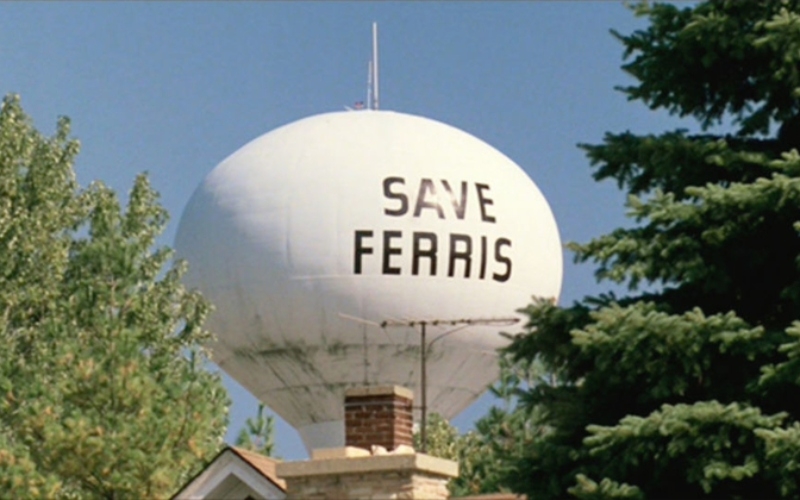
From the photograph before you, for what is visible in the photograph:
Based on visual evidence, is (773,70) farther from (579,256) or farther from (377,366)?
(377,366)

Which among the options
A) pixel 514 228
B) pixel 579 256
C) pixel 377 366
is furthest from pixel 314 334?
pixel 579 256

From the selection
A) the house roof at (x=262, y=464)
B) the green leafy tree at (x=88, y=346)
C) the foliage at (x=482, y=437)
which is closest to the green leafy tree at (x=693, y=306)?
the house roof at (x=262, y=464)

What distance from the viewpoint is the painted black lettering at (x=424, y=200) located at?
42156 millimetres

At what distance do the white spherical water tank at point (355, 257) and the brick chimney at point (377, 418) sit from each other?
67.6 feet

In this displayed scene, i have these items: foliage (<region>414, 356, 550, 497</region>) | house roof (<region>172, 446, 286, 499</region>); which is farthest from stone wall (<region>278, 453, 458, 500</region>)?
foliage (<region>414, 356, 550, 497</region>)

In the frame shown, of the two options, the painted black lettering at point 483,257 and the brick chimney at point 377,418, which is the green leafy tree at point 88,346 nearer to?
the brick chimney at point 377,418

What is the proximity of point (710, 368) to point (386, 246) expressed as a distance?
23425 millimetres

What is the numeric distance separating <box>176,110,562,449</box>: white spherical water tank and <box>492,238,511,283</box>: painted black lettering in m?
0.04

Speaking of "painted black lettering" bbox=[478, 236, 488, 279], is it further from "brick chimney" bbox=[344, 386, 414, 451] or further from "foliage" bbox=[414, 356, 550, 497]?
"brick chimney" bbox=[344, 386, 414, 451]

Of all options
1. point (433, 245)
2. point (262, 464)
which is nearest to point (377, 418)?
point (262, 464)

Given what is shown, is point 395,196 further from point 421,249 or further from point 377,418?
point 377,418

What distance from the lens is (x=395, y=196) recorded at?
4222 centimetres

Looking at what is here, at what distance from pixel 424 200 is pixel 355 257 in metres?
1.99

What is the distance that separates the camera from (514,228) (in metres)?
43.6
